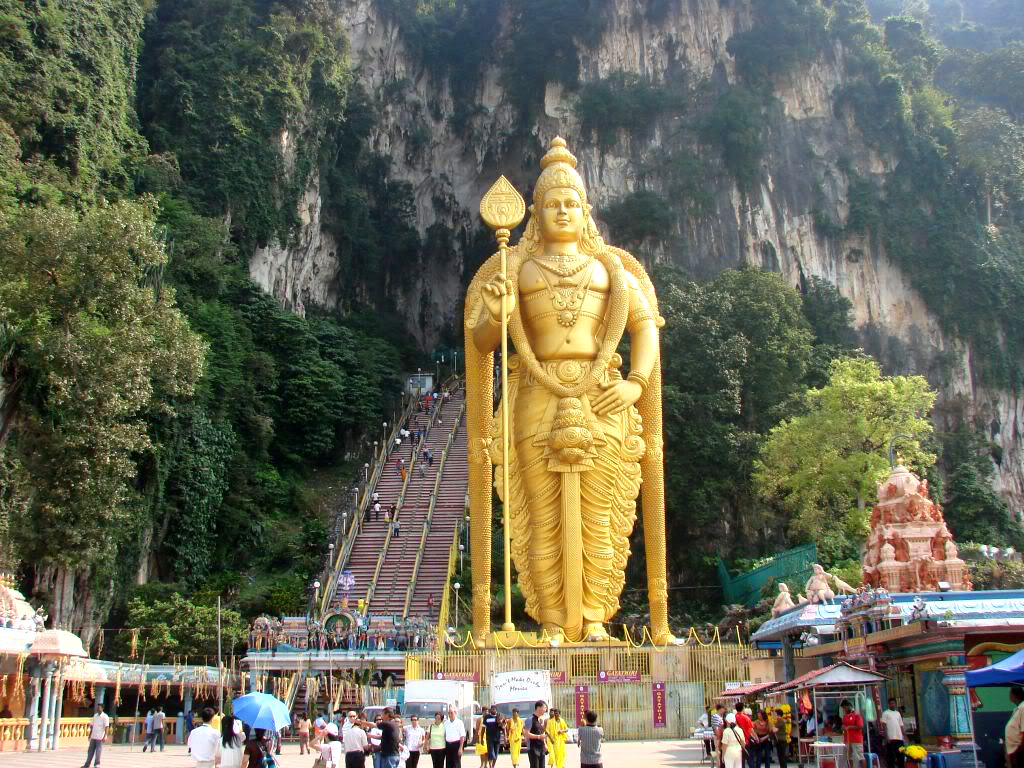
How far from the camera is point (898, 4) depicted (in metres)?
42.3

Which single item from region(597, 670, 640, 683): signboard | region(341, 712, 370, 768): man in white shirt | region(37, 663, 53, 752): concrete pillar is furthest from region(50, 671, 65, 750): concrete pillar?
region(341, 712, 370, 768): man in white shirt

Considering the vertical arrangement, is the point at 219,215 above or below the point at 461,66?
below

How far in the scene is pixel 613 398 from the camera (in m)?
12.5

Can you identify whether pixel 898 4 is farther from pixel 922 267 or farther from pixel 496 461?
pixel 496 461

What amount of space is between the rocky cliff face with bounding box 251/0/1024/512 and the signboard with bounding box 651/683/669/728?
1952 centimetres

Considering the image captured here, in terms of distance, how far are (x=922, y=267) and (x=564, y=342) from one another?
66.6ft

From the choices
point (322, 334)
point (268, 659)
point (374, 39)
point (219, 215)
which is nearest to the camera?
point (268, 659)

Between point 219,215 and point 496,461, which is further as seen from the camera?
point 219,215

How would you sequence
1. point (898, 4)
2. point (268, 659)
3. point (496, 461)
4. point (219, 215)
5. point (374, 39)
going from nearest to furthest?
point (496, 461), point (268, 659), point (219, 215), point (374, 39), point (898, 4)

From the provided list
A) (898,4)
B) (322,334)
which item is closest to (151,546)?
(322,334)

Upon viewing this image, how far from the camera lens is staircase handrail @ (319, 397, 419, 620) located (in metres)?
20.9

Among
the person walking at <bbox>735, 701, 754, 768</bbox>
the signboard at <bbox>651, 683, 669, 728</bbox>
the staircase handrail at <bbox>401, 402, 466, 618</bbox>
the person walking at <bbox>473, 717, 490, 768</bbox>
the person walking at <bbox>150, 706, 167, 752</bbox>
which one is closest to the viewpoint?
the person walking at <bbox>735, 701, 754, 768</bbox>

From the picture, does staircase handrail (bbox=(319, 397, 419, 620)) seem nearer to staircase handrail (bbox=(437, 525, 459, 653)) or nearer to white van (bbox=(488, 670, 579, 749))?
staircase handrail (bbox=(437, 525, 459, 653))

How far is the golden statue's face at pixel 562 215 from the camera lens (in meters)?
13.1
